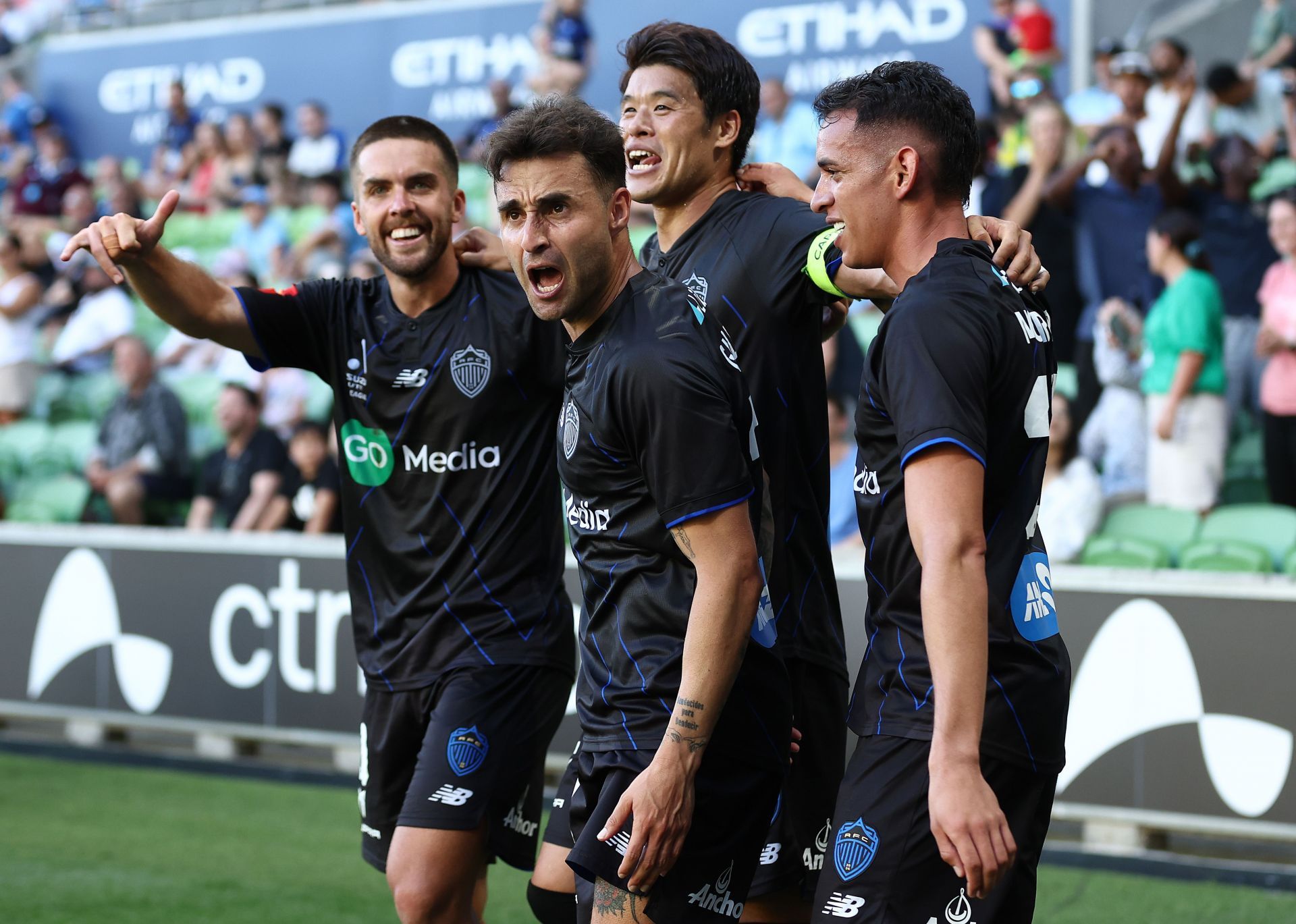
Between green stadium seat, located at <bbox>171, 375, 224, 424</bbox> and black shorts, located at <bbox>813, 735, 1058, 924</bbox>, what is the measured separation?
32.3 ft

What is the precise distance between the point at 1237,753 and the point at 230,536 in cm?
525

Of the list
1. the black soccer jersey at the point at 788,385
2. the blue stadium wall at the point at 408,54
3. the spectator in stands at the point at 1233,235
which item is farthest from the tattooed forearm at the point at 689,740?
the blue stadium wall at the point at 408,54

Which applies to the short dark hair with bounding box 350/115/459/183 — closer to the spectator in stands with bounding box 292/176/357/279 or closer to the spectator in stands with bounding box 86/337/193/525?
the spectator in stands with bounding box 86/337/193/525

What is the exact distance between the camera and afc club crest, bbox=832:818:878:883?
2604mm

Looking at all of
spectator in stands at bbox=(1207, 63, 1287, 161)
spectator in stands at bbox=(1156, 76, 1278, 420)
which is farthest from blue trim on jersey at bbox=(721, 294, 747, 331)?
spectator in stands at bbox=(1207, 63, 1287, 161)

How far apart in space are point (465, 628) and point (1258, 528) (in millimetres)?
4751

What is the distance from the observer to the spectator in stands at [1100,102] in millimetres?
9852

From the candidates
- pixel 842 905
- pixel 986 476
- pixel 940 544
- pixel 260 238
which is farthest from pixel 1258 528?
pixel 260 238

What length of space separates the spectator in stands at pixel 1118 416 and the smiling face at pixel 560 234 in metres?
5.59

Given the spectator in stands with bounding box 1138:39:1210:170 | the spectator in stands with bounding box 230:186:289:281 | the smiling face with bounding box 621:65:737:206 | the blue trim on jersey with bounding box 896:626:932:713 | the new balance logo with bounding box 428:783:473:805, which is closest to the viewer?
the blue trim on jersey with bounding box 896:626:932:713

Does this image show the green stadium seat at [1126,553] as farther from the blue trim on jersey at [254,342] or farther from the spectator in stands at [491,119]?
the spectator in stands at [491,119]

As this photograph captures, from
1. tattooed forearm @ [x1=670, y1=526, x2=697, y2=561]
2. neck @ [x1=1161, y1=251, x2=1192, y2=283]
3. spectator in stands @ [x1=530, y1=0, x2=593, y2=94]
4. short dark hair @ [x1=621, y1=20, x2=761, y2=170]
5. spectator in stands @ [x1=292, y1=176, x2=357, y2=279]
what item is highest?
spectator in stands @ [x1=530, y1=0, x2=593, y2=94]

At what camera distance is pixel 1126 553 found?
23.4 ft

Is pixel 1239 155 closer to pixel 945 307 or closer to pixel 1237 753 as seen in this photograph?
pixel 1237 753
